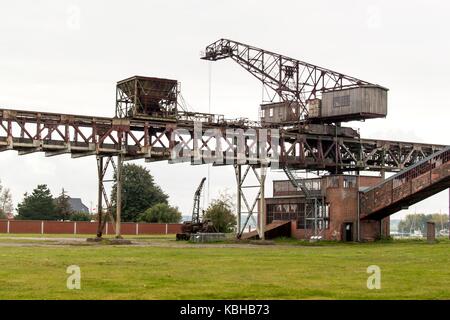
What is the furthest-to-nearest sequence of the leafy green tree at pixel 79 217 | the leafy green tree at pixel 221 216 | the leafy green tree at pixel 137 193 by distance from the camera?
the leafy green tree at pixel 137 193 < the leafy green tree at pixel 79 217 < the leafy green tree at pixel 221 216

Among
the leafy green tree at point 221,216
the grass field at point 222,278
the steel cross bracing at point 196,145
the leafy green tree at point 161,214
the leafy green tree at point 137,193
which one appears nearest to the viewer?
the grass field at point 222,278

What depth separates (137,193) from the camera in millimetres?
118000

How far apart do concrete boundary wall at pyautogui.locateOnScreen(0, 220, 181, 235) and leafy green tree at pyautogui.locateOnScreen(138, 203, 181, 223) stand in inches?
462

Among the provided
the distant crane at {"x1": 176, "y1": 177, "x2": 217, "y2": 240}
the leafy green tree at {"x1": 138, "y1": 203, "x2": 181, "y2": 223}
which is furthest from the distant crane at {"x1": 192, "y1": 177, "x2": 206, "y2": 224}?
the leafy green tree at {"x1": 138, "y1": 203, "x2": 181, "y2": 223}

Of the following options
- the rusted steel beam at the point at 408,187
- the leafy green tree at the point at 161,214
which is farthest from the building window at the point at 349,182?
the leafy green tree at the point at 161,214

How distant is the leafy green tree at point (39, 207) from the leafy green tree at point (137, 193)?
390 inches

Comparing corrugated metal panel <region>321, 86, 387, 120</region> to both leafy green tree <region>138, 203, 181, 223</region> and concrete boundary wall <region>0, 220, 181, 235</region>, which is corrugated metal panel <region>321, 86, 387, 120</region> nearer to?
concrete boundary wall <region>0, 220, 181, 235</region>

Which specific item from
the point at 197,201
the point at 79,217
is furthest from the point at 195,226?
the point at 79,217

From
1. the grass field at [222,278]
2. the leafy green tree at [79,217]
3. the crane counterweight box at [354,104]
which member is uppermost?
the crane counterweight box at [354,104]

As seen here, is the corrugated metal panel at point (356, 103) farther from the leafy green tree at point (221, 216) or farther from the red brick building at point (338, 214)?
the leafy green tree at point (221, 216)

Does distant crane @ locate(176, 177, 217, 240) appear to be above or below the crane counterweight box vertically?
below

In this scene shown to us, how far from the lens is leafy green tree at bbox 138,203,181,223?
4215 inches

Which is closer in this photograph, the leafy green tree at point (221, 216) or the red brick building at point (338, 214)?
the red brick building at point (338, 214)

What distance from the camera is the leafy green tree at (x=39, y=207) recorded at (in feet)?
375
